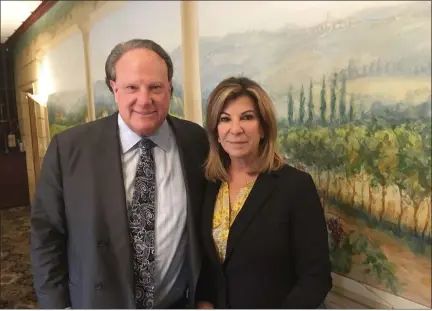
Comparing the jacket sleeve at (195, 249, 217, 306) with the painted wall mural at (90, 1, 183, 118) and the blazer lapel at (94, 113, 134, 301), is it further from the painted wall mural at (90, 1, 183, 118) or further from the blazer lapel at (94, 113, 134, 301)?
the painted wall mural at (90, 1, 183, 118)

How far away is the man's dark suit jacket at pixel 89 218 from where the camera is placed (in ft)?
2.74

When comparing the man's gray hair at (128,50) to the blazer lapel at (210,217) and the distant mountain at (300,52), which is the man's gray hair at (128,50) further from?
the blazer lapel at (210,217)

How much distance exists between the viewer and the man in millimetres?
835

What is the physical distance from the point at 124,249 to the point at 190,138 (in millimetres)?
280

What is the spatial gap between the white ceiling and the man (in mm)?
228

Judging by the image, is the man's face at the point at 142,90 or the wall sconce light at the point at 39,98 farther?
the wall sconce light at the point at 39,98

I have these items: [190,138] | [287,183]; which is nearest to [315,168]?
[287,183]

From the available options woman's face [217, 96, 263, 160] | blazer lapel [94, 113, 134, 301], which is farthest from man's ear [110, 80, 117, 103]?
woman's face [217, 96, 263, 160]

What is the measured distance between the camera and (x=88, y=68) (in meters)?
0.91

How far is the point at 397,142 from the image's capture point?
2.98 feet

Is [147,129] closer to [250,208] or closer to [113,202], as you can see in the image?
[113,202]

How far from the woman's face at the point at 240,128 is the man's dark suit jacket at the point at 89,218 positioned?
0.07m

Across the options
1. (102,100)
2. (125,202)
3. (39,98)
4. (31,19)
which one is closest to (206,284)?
(125,202)

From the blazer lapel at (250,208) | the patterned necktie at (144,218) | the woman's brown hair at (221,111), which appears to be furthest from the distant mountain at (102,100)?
the blazer lapel at (250,208)
